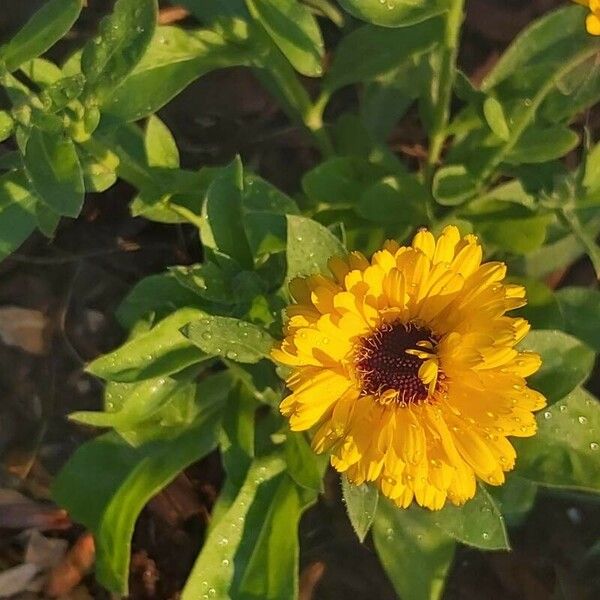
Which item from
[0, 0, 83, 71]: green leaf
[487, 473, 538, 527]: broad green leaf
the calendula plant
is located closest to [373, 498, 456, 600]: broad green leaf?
the calendula plant

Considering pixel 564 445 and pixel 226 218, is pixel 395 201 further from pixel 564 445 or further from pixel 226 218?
pixel 564 445

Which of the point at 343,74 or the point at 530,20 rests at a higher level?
the point at 343,74

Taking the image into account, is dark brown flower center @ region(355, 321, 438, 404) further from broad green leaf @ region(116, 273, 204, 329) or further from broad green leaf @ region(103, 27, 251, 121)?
broad green leaf @ region(103, 27, 251, 121)

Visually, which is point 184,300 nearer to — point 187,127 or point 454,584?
point 187,127

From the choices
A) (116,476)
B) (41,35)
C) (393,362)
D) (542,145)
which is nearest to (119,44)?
(41,35)

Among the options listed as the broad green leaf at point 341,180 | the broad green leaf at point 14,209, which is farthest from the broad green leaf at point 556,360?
the broad green leaf at point 14,209

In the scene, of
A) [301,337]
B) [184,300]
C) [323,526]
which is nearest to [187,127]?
[184,300]

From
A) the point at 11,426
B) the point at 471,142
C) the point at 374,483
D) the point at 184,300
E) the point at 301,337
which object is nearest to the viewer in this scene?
the point at 301,337
